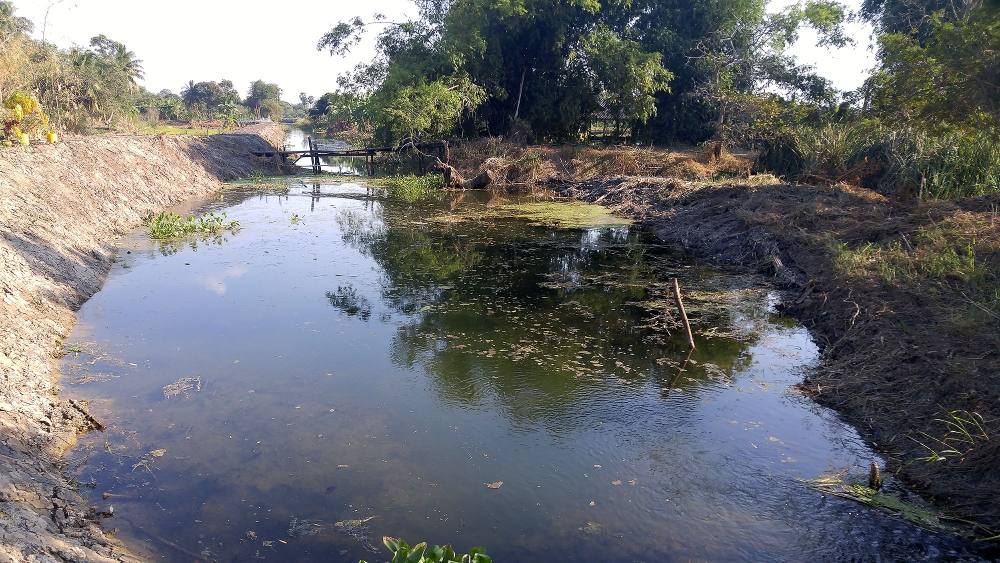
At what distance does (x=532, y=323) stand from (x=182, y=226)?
27.3 feet

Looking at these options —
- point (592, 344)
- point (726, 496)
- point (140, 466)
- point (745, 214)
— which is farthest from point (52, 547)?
point (745, 214)

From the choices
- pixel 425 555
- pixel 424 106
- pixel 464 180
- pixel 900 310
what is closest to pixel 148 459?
pixel 425 555

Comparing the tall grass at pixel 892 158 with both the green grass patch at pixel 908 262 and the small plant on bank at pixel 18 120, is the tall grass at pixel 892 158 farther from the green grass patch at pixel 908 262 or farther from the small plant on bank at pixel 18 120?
the small plant on bank at pixel 18 120

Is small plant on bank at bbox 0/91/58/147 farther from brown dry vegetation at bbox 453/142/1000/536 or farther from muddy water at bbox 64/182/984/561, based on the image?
brown dry vegetation at bbox 453/142/1000/536

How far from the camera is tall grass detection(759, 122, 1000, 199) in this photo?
33.7 feet

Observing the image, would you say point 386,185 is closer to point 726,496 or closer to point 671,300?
point 671,300

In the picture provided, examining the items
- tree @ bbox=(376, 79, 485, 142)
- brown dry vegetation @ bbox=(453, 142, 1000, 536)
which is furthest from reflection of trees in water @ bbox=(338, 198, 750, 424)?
tree @ bbox=(376, 79, 485, 142)

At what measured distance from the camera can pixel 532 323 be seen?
762 centimetres

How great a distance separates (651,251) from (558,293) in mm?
3680

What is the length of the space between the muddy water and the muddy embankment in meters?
0.25

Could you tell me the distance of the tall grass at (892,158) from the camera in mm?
10273

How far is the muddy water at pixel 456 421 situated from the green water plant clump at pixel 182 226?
2395 millimetres

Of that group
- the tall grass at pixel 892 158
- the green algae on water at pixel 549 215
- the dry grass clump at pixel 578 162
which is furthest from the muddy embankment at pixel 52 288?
the tall grass at pixel 892 158

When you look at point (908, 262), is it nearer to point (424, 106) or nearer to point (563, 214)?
point (563, 214)
